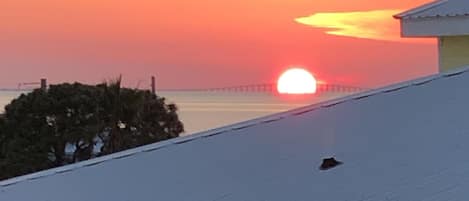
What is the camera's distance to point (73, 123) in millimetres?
14195

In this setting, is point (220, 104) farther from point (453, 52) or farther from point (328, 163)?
point (328, 163)

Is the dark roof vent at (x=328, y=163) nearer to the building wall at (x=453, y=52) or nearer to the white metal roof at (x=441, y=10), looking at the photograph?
the white metal roof at (x=441, y=10)

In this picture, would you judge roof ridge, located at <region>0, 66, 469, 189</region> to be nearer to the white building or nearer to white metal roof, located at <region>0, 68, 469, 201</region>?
white metal roof, located at <region>0, 68, 469, 201</region>

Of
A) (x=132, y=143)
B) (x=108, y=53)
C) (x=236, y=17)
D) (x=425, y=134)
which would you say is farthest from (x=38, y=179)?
(x=108, y=53)

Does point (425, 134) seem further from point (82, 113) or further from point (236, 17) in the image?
point (236, 17)

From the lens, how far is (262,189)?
121 inches

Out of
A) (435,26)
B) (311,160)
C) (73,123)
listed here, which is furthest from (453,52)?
(73,123)

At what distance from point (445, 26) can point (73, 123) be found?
30.3 ft

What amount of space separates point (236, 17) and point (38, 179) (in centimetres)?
1576

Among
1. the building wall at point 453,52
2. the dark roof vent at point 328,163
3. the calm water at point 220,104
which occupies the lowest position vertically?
the calm water at point 220,104

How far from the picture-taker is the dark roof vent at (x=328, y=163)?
3.18 m

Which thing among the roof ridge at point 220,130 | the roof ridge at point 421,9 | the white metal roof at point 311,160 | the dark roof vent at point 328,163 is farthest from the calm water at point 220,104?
the dark roof vent at point 328,163

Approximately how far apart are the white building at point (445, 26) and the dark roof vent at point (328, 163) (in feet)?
10.1

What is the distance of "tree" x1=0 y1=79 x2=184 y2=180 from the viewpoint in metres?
13.7
